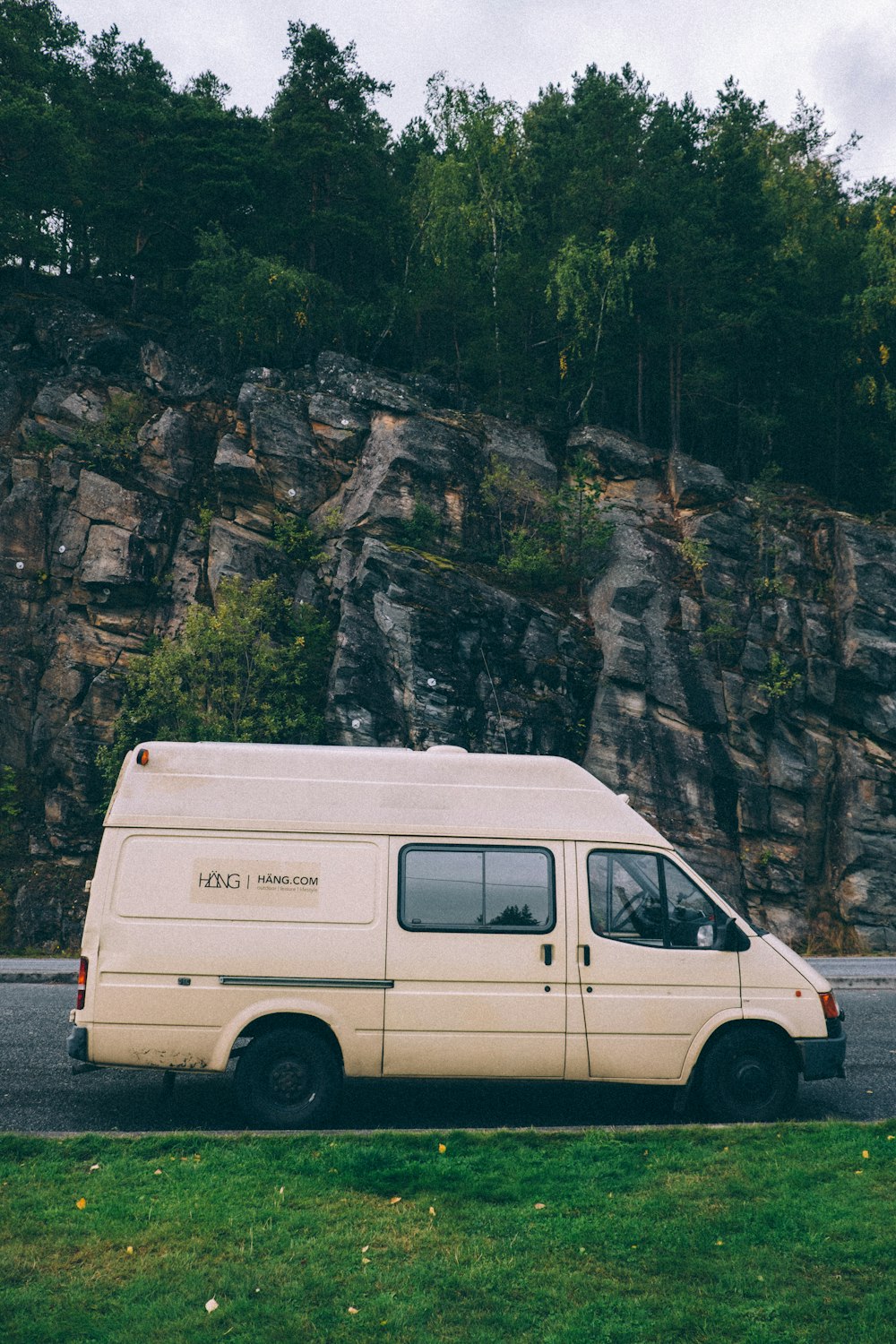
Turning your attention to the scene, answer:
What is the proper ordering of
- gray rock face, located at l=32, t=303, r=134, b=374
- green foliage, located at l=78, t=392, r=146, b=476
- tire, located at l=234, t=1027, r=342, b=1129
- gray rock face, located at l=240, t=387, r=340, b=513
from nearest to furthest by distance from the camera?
1. tire, located at l=234, t=1027, r=342, b=1129
2. green foliage, located at l=78, t=392, r=146, b=476
3. gray rock face, located at l=240, t=387, r=340, b=513
4. gray rock face, located at l=32, t=303, r=134, b=374

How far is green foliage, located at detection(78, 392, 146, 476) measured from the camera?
95.3 feet

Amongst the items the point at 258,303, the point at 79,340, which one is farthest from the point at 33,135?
the point at 258,303

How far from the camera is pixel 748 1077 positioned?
759 cm

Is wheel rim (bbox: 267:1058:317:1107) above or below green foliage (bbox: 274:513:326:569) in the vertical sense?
below

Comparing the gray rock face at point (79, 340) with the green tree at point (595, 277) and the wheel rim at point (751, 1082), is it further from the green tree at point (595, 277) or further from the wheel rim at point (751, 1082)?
the wheel rim at point (751, 1082)

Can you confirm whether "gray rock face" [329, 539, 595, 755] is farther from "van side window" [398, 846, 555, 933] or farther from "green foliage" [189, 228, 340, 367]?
"van side window" [398, 846, 555, 933]

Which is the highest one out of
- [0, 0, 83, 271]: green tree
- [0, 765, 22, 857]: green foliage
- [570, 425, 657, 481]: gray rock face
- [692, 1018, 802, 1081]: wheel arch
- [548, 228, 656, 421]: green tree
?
[0, 0, 83, 271]: green tree

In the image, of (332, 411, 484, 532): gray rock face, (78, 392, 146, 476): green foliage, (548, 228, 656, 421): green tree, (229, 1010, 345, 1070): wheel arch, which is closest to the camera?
(229, 1010, 345, 1070): wheel arch

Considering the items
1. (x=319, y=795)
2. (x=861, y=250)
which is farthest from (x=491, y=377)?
(x=319, y=795)

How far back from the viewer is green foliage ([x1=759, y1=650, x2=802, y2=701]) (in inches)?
1071

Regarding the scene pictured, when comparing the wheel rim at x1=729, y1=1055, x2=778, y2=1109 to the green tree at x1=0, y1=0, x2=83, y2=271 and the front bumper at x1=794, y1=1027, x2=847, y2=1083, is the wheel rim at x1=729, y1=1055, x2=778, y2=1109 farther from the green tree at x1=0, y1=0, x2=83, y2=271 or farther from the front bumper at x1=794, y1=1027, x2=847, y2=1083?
the green tree at x1=0, y1=0, x2=83, y2=271

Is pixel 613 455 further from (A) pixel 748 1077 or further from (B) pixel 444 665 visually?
(A) pixel 748 1077

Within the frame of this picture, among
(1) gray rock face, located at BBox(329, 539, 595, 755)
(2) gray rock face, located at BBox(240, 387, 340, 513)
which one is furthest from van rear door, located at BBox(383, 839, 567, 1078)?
(2) gray rock face, located at BBox(240, 387, 340, 513)

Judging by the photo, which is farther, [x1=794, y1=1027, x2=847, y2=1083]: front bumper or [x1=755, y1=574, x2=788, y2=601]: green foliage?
[x1=755, y1=574, x2=788, y2=601]: green foliage
